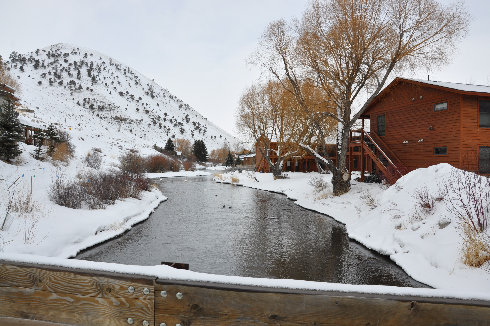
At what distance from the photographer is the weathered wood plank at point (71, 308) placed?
1.85 meters

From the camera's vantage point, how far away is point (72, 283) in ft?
6.43

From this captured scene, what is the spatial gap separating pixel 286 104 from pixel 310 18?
1327 centimetres

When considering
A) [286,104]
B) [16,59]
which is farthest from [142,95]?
[286,104]

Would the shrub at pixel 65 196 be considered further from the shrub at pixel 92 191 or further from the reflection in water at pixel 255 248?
the reflection in water at pixel 255 248

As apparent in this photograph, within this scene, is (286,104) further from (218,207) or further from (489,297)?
(489,297)

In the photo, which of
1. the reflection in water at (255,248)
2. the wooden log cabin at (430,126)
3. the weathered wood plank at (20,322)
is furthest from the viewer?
the wooden log cabin at (430,126)

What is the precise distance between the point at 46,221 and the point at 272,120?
2710cm

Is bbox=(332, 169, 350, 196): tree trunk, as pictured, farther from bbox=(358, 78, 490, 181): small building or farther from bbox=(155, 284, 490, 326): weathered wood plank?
bbox=(155, 284, 490, 326): weathered wood plank

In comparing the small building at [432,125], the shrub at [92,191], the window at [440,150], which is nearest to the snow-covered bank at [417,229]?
the small building at [432,125]

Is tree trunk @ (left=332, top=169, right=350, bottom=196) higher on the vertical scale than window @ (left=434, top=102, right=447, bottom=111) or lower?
lower

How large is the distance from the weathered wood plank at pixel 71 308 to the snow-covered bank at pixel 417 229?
702 centimetres

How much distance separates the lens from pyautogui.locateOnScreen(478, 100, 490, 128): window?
16.5 m

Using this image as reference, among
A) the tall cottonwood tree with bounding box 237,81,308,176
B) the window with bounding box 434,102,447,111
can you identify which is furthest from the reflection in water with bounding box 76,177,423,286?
the tall cottonwood tree with bounding box 237,81,308,176

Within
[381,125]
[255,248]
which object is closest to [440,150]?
[381,125]
